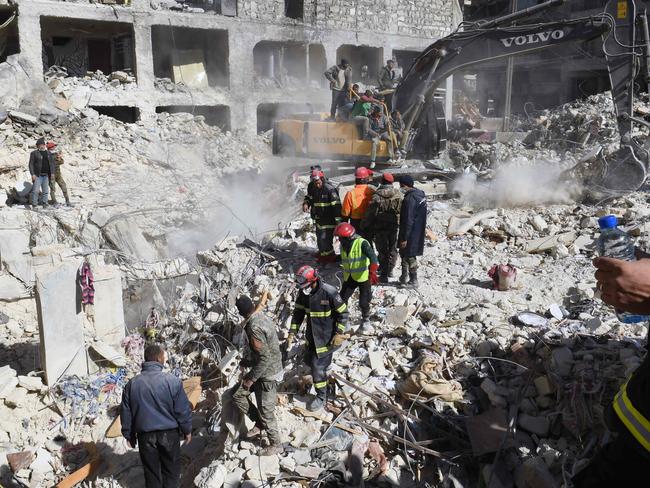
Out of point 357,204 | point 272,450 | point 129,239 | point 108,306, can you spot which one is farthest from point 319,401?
point 129,239

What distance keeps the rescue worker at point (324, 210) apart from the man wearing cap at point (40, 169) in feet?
20.5

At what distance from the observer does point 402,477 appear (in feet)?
19.4

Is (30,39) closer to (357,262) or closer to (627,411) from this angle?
(357,262)

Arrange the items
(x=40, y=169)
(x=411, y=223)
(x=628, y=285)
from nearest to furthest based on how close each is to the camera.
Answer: (x=628, y=285) → (x=411, y=223) → (x=40, y=169)

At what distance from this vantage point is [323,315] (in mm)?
6457

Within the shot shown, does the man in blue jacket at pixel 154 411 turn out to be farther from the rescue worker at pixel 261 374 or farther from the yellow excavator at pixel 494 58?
the yellow excavator at pixel 494 58

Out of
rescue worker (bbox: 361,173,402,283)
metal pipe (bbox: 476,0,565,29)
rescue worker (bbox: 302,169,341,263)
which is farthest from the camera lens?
metal pipe (bbox: 476,0,565,29)

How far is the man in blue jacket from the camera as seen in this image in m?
5.36

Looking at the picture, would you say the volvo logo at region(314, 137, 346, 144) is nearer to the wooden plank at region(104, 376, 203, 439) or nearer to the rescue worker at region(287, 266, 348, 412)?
the wooden plank at region(104, 376, 203, 439)

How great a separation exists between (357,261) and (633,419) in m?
5.20

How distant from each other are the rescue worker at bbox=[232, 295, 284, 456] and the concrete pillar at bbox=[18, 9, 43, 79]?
1412 cm

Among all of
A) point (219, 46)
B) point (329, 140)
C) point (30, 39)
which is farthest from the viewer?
point (219, 46)

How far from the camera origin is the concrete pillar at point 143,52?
60.1 ft

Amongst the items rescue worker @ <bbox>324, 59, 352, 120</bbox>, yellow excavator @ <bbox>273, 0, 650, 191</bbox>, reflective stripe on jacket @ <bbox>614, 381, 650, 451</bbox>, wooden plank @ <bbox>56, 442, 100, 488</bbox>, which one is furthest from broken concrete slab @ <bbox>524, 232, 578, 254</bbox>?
reflective stripe on jacket @ <bbox>614, 381, 650, 451</bbox>
